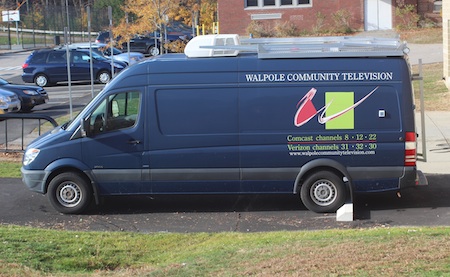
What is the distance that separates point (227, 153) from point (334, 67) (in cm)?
197

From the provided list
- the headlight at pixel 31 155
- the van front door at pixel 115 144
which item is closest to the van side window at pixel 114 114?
the van front door at pixel 115 144

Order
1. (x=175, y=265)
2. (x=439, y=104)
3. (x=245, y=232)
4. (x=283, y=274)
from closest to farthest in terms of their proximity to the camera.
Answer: (x=283, y=274)
(x=175, y=265)
(x=245, y=232)
(x=439, y=104)

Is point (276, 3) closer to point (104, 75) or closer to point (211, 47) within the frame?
point (104, 75)

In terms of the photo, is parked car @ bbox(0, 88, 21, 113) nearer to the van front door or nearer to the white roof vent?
the van front door

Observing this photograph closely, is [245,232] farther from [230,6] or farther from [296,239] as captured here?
[230,6]

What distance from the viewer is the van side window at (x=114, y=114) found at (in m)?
10.9

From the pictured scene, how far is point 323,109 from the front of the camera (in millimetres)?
10562

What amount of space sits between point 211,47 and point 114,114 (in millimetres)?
1745

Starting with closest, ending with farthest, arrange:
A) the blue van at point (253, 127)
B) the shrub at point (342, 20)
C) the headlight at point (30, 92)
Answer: the blue van at point (253, 127) → the headlight at point (30, 92) → the shrub at point (342, 20)

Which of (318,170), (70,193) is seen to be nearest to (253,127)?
Result: (318,170)

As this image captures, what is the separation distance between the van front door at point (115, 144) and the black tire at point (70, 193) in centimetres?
26

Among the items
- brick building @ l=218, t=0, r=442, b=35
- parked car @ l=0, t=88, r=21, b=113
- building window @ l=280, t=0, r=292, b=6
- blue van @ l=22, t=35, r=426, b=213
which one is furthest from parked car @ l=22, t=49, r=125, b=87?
blue van @ l=22, t=35, r=426, b=213

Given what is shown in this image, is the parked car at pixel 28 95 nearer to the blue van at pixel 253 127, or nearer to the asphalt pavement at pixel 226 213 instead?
the asphalt pavement at pixel 226 213

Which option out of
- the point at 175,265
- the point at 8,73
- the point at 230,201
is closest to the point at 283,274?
the point at 175,265
